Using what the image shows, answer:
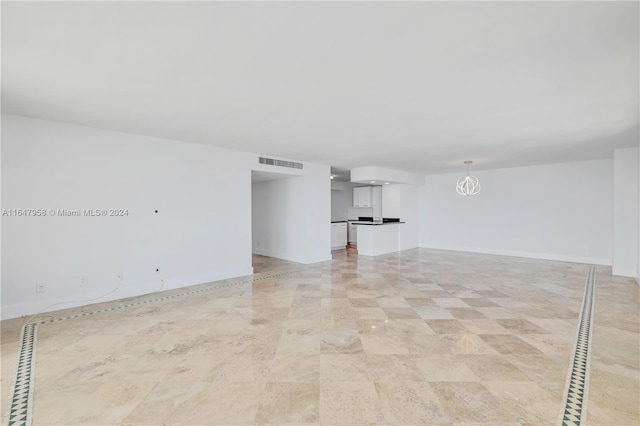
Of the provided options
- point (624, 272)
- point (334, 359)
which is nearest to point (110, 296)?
point (334, 359)

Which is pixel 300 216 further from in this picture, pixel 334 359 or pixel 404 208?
pixel 334 359

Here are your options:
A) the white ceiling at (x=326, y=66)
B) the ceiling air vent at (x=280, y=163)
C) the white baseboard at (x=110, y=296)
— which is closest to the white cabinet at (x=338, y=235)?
the ceiling air vent at (x=280, y=163)

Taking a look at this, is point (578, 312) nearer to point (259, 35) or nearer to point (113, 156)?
point (259, 35)

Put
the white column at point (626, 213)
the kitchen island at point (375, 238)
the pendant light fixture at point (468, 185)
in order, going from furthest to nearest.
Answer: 1. the kitchen island at point (375, 238)
2. the pendant light fixture at point (468, 185)
3. the white column at point (626, 213)

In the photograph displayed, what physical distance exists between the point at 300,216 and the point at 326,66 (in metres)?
4.94

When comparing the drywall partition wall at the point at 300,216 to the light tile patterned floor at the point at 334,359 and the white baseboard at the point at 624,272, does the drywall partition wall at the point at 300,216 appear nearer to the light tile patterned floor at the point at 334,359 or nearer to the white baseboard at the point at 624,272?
the light tile patterned floor at the point at 334,359

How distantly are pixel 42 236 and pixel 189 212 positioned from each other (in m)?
1.83

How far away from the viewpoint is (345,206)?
11305 mm

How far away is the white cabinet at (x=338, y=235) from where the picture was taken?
9305 millimetres

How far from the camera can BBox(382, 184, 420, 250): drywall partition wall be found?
30.0 ft

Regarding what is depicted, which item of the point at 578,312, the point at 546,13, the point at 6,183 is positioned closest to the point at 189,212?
the point at 6,183

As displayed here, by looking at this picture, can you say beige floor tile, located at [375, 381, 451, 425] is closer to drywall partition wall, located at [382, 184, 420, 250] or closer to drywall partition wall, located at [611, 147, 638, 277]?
drywall partition wall, located at [611, 147, 638, 277]

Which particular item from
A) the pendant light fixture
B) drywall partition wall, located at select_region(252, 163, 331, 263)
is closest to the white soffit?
drywall partition wall, located at select_region(252, 163, 331, 263)

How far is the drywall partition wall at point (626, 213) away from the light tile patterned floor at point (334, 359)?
156cm
